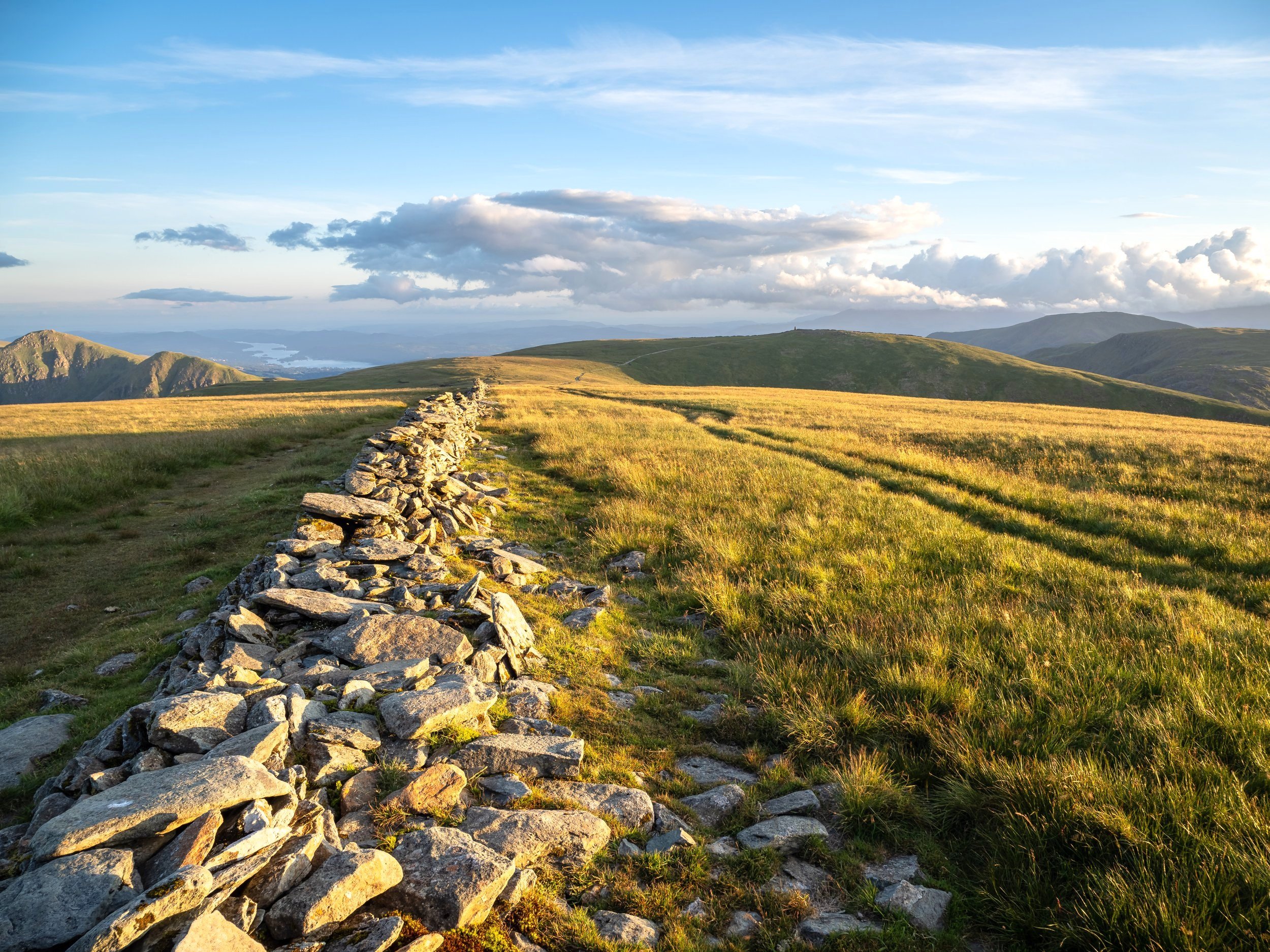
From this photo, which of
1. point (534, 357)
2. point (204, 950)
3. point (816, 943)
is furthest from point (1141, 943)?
point (534, 357)

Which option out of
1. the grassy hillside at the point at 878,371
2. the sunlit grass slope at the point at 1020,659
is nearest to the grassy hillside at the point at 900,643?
the sunlit grass slope at the point at 1020,659

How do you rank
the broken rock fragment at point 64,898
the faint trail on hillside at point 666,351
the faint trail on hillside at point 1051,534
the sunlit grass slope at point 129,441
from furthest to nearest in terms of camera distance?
the faint trail on hillside at point 666,351 → the sunlit grass slope at point 129,441 → the faint trail on hillside at point 1051,534 → the broken rock fragment at point 64,898

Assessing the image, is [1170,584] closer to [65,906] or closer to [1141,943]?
[1141,943]

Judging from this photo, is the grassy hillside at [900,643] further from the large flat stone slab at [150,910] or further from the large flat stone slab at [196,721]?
the large flat stone slab at [196,721]

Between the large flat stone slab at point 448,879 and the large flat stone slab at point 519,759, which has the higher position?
the large flat stone slab at point 448,879

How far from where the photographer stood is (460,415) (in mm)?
29016

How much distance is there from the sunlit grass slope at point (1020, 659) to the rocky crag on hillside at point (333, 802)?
885mm

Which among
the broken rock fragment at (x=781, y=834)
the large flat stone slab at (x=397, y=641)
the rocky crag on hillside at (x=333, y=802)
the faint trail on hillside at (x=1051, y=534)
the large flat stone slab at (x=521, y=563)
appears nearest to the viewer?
the rocky crag on hillside at (x=333, y=802)

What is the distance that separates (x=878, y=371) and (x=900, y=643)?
156m

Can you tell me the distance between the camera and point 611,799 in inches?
195

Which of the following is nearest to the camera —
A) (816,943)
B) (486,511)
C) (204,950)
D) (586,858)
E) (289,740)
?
(204,950)

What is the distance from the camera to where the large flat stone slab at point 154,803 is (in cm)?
354

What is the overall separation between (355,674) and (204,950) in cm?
313

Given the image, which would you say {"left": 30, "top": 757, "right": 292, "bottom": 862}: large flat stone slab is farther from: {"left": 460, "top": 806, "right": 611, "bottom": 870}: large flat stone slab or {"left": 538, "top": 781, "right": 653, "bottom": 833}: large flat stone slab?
{"left": 538, "top": 781, "right": 653, "bottom": 833}: large flat stone slab
